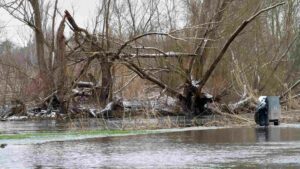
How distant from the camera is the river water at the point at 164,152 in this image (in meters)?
13.4

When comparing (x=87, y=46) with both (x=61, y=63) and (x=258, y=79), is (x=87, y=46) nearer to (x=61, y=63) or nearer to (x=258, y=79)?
(x=61, y=63)

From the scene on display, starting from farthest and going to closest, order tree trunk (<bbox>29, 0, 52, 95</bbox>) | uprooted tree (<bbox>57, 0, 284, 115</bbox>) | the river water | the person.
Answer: tree trunk (<bbox>29, 0, 52, 95</bbox>), uprooted tree (<bbox>57, 0, 284, 115</bbox>), the person, the river water

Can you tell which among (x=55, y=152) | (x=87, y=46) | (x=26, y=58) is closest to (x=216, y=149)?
(x=55, y=152)

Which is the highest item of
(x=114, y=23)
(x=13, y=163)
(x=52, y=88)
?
(x=114, y=23)

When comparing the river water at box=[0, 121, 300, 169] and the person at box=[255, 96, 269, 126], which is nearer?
the river water at box=[0, 121, 300, 169]

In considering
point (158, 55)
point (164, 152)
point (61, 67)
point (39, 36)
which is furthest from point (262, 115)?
point (39, 36)

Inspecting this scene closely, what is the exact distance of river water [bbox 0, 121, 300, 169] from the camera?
1336cm

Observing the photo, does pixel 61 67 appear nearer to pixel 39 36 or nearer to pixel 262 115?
pixel 39 36

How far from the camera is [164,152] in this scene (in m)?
15.9

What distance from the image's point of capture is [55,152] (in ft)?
53.2

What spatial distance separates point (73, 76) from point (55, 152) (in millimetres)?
23646

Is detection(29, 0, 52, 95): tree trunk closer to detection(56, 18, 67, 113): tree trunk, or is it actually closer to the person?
detection(56, 18, 67, 113): tree trunk

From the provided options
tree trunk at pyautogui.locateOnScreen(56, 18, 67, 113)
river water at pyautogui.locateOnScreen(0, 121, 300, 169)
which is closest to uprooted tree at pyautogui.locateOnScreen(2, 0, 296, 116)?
tree trunk at pyautogui.locateOnScreen(56, 18, 67, 113)

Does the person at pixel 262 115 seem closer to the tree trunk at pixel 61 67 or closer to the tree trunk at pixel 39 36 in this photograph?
the tree trunk at pixel 61 67
